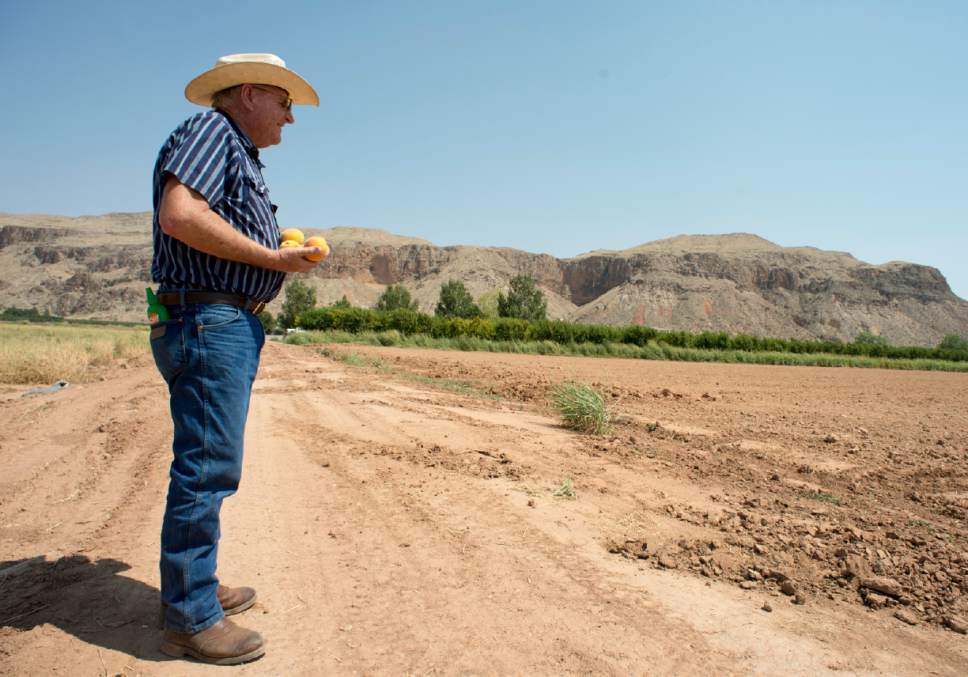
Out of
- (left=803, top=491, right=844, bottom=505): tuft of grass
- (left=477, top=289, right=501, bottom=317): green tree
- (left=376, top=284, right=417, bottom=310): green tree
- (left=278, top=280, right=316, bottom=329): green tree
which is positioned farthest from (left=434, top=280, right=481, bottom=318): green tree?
(left=803, top=491, right=844, bottom=505): tuft of grass

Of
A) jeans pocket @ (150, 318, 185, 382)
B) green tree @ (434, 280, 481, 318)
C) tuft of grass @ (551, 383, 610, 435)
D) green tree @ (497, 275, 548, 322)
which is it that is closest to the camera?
jeans pocket @ (150, 318, 185, 382)

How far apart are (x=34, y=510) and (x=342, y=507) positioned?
1779mm

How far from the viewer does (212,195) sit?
2139mm

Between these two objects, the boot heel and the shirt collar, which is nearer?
the boot heel

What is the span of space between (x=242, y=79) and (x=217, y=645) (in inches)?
82.5

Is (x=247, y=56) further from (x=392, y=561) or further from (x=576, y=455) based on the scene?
(x=576, y=455)

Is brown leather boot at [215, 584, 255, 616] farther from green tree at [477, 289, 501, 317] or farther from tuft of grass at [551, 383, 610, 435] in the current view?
green tree at [477, 289, 501, 317]

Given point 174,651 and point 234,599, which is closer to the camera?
point 174,651

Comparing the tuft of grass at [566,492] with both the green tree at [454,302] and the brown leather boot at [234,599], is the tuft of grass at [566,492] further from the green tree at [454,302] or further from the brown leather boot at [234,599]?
the green tree at [454,302]

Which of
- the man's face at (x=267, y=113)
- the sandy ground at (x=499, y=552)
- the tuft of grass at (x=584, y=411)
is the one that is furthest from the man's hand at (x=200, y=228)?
the tuft of grass at (x=584, y=411)

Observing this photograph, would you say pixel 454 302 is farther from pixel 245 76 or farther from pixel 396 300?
pixel 245 76

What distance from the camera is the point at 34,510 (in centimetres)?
362

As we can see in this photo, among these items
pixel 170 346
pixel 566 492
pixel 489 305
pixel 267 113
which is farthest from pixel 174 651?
pixel 489 305

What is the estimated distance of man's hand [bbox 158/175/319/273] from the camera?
2053 millimetres
